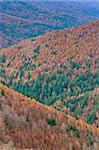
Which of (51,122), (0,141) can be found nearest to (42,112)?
(51,122)

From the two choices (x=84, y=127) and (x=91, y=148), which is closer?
(x=91, y=148)

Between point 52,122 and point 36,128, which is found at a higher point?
point 36,128

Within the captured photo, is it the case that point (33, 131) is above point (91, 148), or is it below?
above

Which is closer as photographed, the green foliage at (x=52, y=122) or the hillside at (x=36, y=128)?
the hillside at (x=36, y=128)

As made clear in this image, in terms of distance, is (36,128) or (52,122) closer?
(36,128)

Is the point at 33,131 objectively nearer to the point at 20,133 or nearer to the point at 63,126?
the point at 20,133

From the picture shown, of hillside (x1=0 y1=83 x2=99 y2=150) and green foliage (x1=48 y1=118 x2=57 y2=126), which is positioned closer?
hillside (x1=0 y1=83 x2=99 y2=150)

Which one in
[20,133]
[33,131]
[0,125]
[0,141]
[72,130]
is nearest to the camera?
[0,141]

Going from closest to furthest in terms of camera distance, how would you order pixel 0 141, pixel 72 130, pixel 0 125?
pixel 0 141 < pixel 0 125 < pixel 72 130
